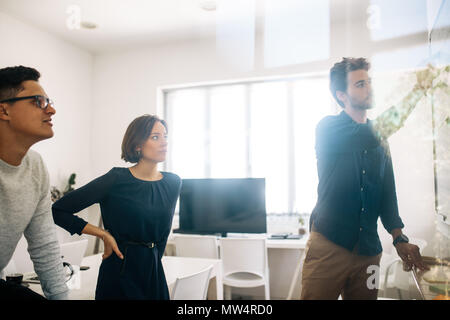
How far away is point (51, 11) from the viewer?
87 centimetres

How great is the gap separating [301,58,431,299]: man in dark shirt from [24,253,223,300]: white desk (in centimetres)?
53

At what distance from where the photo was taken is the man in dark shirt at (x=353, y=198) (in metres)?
0.73

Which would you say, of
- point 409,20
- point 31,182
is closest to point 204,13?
point 409,20

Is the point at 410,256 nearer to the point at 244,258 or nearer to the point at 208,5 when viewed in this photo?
the point at 208,5

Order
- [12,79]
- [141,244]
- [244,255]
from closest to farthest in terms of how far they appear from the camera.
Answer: [12,79] < [141,244] < [244,255]

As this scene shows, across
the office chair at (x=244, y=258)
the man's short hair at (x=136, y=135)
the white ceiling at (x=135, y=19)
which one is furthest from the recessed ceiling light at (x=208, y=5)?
the office chair at (x=244, y=258)

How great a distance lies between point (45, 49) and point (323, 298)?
37.3 inches

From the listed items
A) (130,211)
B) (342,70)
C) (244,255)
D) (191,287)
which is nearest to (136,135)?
(130,211)

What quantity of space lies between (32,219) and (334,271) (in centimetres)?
75

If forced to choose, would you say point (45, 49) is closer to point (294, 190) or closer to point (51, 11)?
point (51, 11)

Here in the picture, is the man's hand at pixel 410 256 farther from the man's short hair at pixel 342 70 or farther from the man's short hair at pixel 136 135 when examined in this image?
the man's short hair at pixel 136 135

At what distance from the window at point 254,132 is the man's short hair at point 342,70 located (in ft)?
0.09

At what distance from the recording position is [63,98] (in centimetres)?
84

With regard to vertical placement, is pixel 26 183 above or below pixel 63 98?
below
